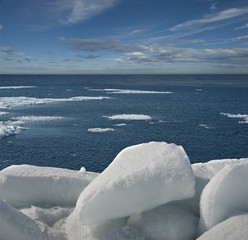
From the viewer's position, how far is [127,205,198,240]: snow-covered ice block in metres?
5.68

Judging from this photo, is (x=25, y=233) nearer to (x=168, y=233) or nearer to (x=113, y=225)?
(x=113, y=225)

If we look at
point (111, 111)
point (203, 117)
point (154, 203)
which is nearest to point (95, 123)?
point (111, 111)

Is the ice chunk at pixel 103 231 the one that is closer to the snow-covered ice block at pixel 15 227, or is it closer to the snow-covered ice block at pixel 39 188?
the snow-covered ice block at pixel 15 227

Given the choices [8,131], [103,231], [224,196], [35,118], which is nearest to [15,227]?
[103,231]

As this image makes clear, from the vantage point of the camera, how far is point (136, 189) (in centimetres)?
589

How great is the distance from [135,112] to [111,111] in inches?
235

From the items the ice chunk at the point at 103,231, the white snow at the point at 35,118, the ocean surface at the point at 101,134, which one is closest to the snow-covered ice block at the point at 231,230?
the ice chunk at the point at 103,231

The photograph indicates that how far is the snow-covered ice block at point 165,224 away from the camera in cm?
568

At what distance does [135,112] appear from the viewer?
68.0m

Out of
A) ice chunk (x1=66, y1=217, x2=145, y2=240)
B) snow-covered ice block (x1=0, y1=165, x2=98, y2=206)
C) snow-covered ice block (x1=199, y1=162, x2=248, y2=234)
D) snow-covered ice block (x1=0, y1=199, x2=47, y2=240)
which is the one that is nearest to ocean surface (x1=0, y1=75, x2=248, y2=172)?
snow-covered ice block (x1=0, y1=165, x2=98, y2=206)

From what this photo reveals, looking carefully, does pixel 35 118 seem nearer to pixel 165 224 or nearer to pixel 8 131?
pixel 8 131

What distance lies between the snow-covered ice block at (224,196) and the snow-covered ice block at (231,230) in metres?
0.27

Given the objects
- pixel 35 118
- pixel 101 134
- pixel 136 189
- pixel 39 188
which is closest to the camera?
pixel 136 189

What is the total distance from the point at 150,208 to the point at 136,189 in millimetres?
537
